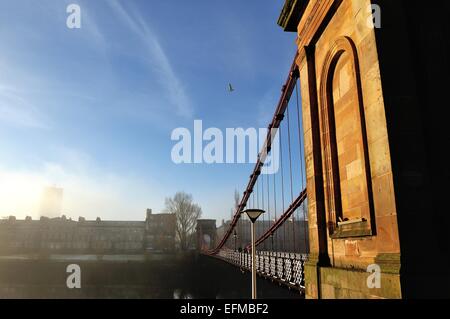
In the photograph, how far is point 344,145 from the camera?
695cm

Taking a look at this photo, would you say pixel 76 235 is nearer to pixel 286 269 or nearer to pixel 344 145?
pixel 286 269

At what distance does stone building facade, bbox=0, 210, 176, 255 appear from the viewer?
253 ft

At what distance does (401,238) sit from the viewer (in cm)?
471

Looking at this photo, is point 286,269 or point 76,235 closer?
point 286,269

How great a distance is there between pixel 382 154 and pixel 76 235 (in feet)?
282

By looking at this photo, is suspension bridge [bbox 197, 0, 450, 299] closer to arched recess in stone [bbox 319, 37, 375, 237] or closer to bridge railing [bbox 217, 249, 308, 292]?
arched recess in stone [bbox 319, 37, 375, 237]

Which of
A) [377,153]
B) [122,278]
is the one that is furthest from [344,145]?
[122,278]

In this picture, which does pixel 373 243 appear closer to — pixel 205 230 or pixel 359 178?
pixel 359 178

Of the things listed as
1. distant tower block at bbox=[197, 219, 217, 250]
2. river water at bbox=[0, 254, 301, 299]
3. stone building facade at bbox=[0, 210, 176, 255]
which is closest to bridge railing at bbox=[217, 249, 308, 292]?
river water at bbox=[0, 254, 301, 299]

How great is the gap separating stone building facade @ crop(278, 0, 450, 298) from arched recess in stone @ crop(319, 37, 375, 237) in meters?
0.02

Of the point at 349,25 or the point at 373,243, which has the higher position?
the point at 349,25

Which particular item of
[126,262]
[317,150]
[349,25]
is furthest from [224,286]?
[349,25]

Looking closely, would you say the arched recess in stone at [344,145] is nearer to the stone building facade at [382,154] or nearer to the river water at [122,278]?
the stone building facade at [382,154]
